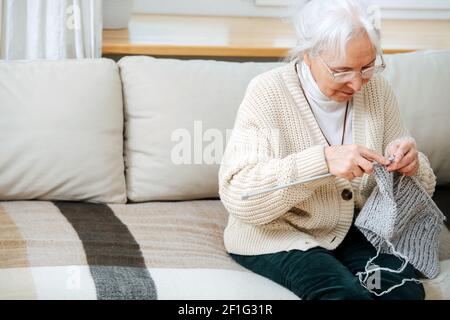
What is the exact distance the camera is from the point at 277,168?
1733 millimetres

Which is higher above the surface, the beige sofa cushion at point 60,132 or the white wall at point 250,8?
the white wall at point 250,8

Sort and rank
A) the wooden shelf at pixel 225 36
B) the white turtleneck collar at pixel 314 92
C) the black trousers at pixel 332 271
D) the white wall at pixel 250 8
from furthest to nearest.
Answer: the white wall at pixel 250 8, the wooden shelf at pixel 225 36, the white turtleneck collar at pixel 314 92, the black trousers at pixel 332 271

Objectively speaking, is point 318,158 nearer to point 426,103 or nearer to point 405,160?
point 405,160

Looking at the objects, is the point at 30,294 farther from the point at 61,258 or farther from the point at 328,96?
the point at 328,96

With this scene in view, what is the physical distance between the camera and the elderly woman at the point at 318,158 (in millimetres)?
1715

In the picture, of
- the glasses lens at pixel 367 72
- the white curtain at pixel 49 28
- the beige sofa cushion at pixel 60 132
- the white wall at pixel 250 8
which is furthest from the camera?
the white wall at pixel 250 8

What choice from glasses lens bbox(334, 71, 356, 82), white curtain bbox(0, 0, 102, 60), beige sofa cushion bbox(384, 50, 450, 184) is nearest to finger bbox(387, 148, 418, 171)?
glasses lens bbox(334, 71, 356, 82)

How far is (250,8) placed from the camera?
299 centimetres

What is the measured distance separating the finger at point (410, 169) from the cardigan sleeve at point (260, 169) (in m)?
0.20

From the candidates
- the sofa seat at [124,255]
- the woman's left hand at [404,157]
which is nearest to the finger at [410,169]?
the woman's left hand at [404,157]

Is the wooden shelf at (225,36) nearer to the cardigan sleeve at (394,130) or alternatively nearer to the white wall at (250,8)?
the white wall at (250,8)

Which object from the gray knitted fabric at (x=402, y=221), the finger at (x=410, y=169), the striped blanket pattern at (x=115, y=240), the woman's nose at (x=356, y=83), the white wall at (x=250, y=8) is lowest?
the striped blanket pattern at (x=115, y=240)

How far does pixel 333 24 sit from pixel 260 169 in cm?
36

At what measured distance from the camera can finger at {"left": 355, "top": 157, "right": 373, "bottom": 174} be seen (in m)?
1.67
